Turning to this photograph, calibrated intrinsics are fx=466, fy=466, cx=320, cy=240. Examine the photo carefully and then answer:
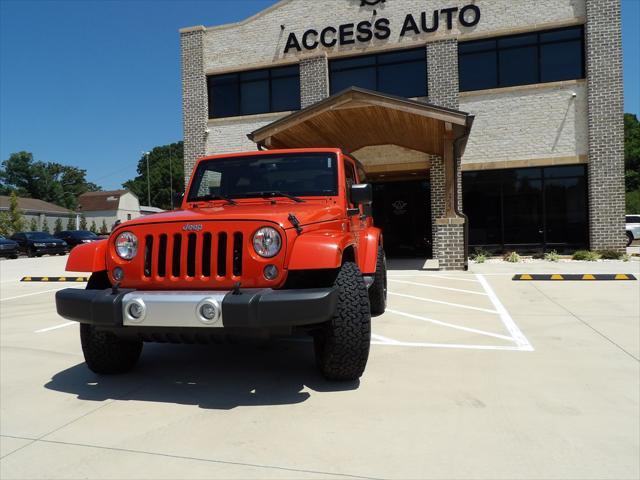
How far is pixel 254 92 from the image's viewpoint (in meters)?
16.4

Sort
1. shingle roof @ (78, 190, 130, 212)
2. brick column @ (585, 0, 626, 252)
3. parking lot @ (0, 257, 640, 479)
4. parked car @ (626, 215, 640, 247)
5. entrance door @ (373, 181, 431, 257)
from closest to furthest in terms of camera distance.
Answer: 1. parking lot @ (0, 257, 640, 479)
2. brick column @ (585, 0, 626, 252)
3. entrance door @ (373, 181, 431, 257)
4. parked car @ (626, 215, 640, 247)
5. shingle roof @ (78, 190, 130, 212)

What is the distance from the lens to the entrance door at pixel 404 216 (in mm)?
15945

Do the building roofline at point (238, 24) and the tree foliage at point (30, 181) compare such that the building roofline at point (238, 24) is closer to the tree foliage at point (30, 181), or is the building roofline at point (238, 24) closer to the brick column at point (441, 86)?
the brick column at point (441, 86)

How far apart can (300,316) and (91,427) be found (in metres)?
1.45

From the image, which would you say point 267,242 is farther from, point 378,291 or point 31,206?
point 31,206

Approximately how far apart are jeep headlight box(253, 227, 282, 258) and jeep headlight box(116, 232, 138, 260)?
91 cm

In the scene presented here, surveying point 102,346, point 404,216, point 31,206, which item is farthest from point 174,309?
point 31,206

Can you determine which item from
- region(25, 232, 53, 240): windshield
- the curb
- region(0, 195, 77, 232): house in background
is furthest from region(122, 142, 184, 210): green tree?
the curb

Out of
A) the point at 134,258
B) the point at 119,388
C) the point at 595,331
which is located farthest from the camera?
the point at 595,331

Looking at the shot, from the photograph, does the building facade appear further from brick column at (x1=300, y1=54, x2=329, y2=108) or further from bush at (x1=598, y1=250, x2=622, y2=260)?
bush at (x1=598, y1=250, x2=622, y2=260)

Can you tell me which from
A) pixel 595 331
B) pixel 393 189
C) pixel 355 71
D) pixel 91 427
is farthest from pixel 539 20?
pixel 91 427

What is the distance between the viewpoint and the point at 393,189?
1636 centimetres

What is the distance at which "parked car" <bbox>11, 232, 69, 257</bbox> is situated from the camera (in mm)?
24766

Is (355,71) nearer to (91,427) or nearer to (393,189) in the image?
(393,189)
